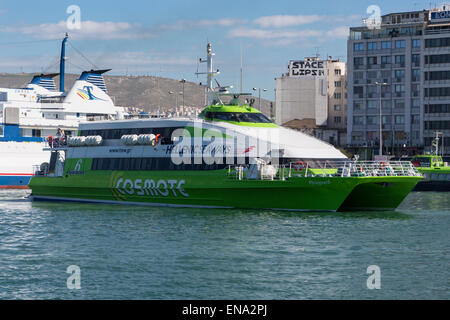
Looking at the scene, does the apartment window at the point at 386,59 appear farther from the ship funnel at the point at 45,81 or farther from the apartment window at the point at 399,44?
the ship funnel at the point at 45,81

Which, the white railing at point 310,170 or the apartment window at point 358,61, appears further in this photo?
the apartment window at point 358,61

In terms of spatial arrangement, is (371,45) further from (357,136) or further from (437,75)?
(357,136)

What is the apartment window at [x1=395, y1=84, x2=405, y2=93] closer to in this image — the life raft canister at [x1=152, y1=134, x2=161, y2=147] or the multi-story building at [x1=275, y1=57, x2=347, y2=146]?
the multi-story building at [x1=275, y1=57, x2=347, y2=146]

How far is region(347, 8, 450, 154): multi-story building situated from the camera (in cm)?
8406

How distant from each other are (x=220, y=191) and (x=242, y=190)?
129 centimetres

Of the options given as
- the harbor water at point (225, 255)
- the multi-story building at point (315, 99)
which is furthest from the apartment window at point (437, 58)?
the harbor water at point (225, 255)

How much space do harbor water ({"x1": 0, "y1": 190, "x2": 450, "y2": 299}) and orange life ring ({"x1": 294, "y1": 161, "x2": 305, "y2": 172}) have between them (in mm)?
2226

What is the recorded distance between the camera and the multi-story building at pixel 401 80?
8406 cm

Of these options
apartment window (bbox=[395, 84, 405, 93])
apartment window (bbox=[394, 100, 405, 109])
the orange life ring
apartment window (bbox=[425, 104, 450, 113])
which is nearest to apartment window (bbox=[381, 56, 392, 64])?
apartment window (bbox=[395, 84, 405, 93])

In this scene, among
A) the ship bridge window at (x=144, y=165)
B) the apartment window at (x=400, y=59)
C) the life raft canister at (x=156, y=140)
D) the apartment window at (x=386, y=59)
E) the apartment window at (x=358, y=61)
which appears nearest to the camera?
the ship bridge window at (x=144, y=165)

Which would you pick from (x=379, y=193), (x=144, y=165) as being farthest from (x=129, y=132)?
(x=379, y=193)

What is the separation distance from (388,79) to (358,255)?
70.4 m

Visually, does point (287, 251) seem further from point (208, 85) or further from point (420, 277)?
point (208, 85)

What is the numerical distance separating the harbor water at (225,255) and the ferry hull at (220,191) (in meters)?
0.94
